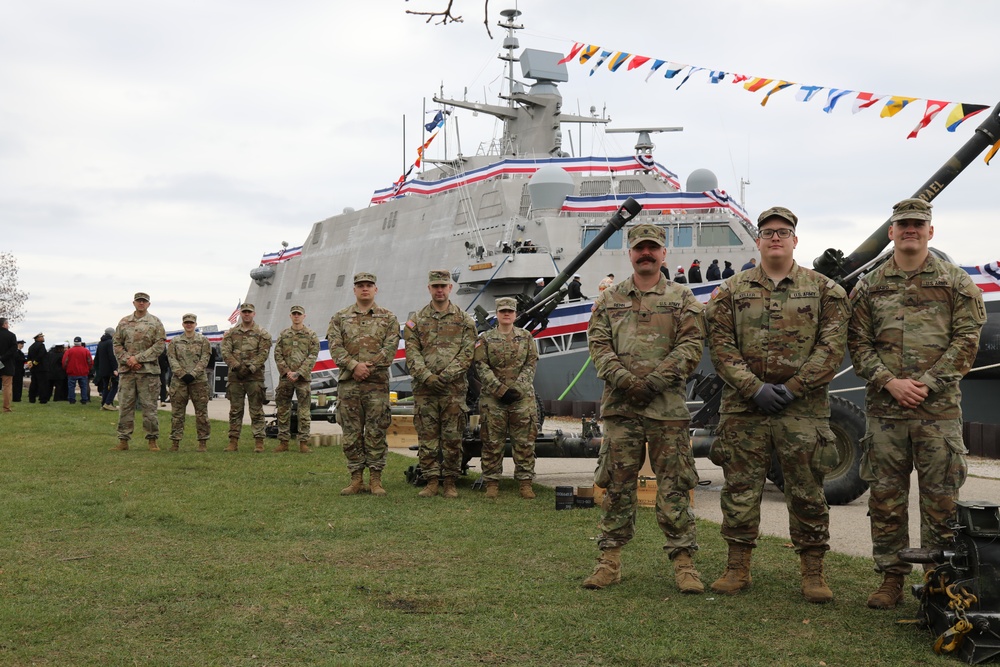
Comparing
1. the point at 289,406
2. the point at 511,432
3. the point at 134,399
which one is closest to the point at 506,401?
the point at 511,432

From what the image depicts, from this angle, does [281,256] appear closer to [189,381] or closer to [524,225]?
[524,225]

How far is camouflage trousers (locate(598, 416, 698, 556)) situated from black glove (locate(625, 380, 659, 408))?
0.09 meters

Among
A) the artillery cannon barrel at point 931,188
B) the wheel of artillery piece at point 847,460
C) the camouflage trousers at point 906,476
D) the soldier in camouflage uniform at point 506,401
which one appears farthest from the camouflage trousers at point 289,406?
the camouflage trousers at point 906,476

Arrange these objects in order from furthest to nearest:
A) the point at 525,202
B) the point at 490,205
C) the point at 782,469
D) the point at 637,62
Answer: the point at 490,205 < the point at 525,202 < the point at 637,62 < the point at 782,469

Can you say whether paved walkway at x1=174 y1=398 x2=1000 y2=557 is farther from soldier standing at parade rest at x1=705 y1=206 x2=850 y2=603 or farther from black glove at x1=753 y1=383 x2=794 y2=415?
black glove at x1=753 y1=383 x2=794 y2=415

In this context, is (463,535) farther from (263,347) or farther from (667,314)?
(263,347)

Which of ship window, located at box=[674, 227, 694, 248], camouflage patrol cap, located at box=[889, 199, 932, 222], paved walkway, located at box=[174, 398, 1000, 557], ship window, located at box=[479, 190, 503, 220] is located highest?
ship window, located at box=[479, 190, 503, 220]

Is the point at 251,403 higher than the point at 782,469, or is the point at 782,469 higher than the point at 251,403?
the point at 251,403

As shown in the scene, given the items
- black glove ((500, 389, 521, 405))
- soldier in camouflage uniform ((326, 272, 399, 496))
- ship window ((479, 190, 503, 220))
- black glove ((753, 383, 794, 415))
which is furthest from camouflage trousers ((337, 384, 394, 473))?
ship window ((479, 190, 503, 220))

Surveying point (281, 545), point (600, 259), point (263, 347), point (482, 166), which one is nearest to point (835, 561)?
point (281, 545)

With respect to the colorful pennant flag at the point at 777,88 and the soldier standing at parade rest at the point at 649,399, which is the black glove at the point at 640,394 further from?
Result: the colorful pennant flag at the point at 777,88

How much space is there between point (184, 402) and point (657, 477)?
25.5ft

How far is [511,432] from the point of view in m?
7.73

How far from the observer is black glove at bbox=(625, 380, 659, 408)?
4512 millimetres
